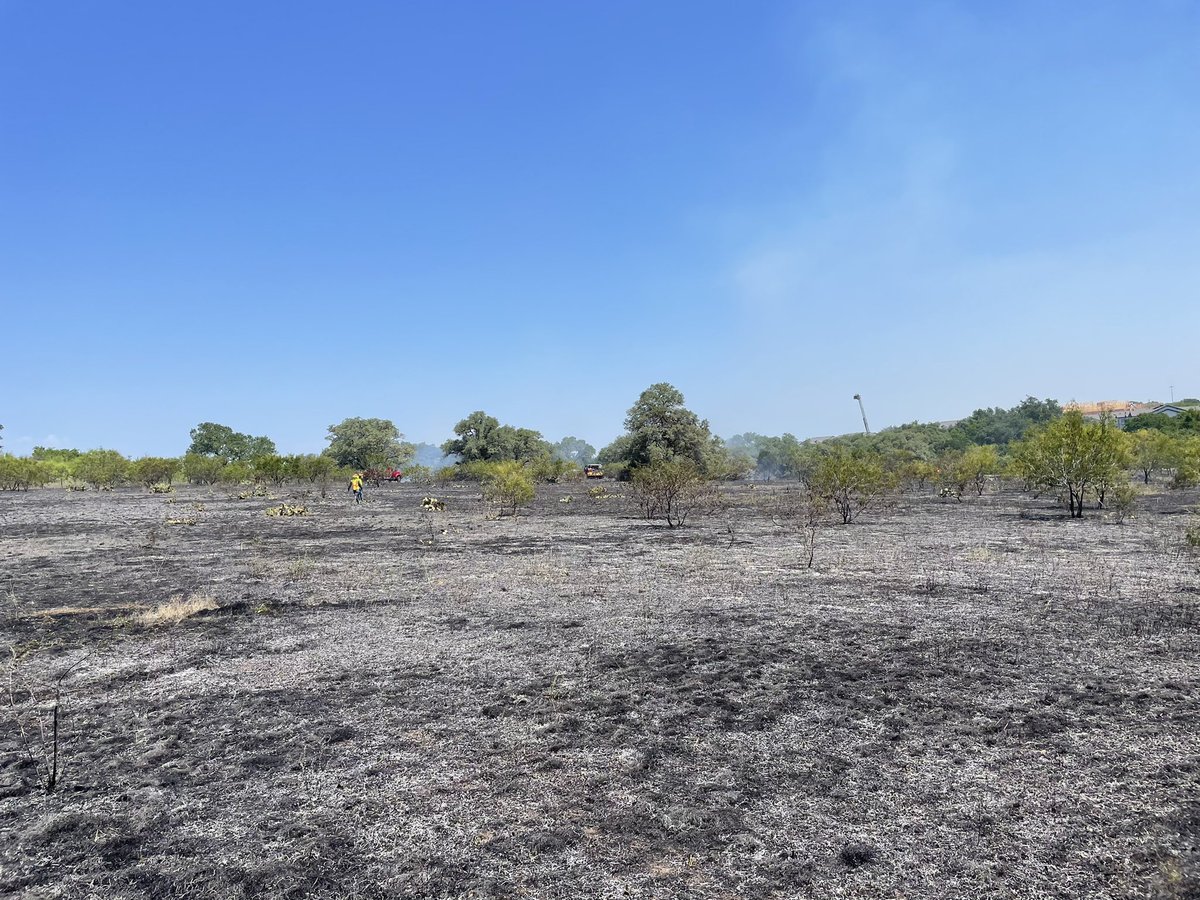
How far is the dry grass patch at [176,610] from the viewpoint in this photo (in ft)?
34.8

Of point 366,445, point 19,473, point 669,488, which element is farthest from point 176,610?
point 366,445

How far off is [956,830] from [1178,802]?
1.79m

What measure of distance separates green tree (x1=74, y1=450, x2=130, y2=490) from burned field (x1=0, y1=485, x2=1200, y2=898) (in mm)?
52433

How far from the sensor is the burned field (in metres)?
4.21

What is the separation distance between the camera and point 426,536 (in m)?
22.6

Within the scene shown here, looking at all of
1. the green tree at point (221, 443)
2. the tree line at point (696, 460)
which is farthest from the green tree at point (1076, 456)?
the green tree at point (221, 443)

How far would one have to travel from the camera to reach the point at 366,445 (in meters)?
83.2

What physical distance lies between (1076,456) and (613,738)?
2620 cm

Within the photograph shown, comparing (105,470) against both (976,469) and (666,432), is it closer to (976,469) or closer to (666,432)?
(666,432)

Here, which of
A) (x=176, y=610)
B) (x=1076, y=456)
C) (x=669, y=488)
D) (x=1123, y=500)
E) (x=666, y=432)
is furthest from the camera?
(x=666, y=432)

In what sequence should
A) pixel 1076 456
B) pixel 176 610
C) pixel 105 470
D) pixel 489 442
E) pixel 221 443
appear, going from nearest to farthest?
pixel 176 610, pixel 1076 456, pixel 105 470, pixel 489 442, pixel 221 443

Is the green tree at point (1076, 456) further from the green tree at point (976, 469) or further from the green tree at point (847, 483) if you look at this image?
the green tree at point (976, 469)

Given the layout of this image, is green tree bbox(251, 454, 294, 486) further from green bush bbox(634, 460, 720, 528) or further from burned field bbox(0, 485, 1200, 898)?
burned field bbox(0, 485, 1200, 898)

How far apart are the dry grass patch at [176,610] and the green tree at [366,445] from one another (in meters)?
70.1
